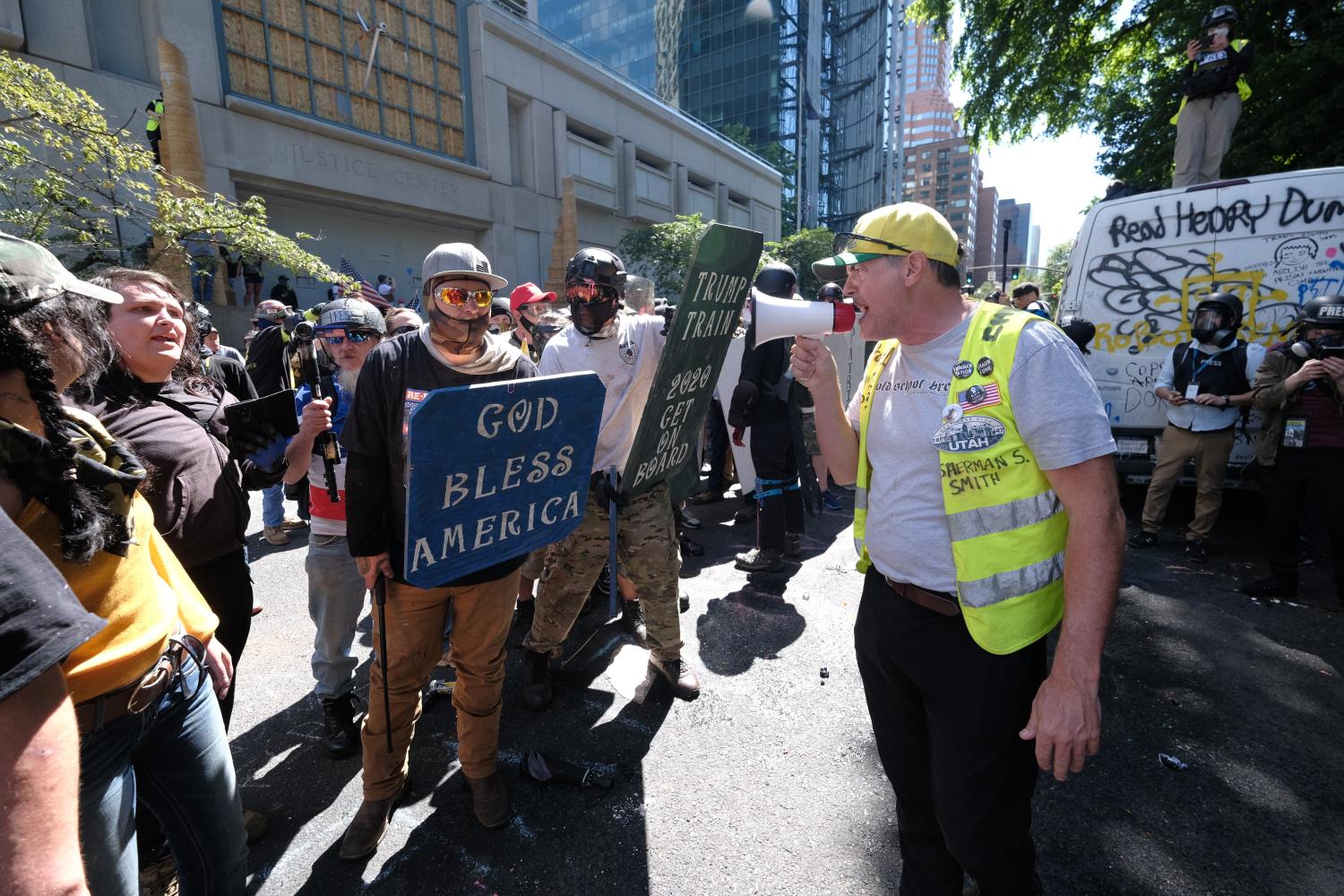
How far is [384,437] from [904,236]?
71.6 inches

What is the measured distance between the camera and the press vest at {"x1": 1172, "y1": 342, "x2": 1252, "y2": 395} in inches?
188

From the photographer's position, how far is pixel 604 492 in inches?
119

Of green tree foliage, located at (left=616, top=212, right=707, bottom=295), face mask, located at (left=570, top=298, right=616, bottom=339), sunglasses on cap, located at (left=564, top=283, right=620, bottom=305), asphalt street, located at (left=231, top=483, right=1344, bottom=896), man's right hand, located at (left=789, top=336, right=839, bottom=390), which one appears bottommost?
asphalt street, located at (left=231, top=483, right=1344, bottom=896)

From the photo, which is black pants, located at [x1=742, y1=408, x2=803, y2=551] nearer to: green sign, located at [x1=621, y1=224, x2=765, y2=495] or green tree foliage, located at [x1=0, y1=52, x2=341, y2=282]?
green sign, located at [x1=621, y1=224, x2=765, y2=495]

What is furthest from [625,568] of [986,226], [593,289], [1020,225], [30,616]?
[1020,225]

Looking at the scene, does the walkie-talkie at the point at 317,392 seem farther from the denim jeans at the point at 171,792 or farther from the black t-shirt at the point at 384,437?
the denim jeans at the point at 171,792

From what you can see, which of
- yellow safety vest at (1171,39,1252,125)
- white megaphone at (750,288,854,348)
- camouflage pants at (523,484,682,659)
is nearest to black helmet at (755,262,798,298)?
camouflage pants at (523,484,682,659)

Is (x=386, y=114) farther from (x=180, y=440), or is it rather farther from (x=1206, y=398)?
(x=1206, y=398)

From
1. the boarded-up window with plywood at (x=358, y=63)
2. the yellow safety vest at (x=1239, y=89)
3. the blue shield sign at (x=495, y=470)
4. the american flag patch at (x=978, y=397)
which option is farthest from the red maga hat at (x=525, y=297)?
the boarded-up window with plywood at (x=358, y=63)

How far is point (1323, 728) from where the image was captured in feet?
9.48

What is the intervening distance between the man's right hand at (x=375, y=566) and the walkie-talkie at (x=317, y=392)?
53 centimetres

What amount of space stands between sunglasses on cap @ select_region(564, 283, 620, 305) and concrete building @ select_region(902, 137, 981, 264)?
441 feet

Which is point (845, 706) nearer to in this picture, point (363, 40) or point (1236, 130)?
point (1236, 130)

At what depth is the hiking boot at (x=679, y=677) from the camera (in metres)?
3.22
